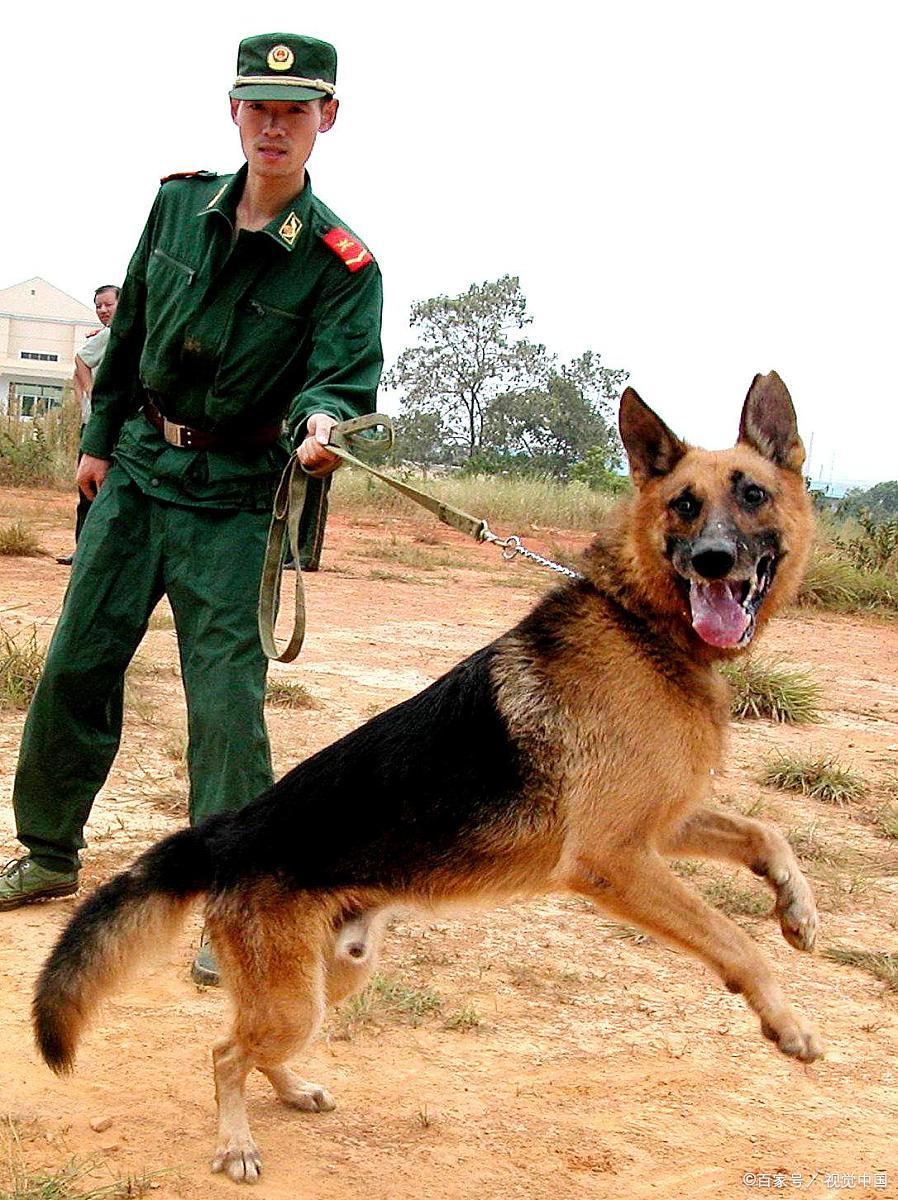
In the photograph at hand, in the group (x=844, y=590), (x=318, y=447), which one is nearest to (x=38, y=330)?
(x=844, y=590)

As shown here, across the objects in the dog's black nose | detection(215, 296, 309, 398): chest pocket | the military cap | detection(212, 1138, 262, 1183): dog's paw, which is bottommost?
detection(212, 1138, 262, 1183): dog's paw

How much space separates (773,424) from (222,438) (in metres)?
1.74

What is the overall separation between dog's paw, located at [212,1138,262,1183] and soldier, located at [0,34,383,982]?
0.90 metres

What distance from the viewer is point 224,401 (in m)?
4.22

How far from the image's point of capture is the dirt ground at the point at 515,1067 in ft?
11.0

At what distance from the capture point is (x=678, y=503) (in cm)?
362

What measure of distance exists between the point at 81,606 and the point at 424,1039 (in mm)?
1796

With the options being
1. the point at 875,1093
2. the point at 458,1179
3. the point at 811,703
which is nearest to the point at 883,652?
the point at 811,703

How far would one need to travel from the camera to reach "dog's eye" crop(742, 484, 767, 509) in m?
3.59

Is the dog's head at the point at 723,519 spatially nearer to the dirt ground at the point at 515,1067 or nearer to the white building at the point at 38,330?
the dirt ground at the point at 515,1067

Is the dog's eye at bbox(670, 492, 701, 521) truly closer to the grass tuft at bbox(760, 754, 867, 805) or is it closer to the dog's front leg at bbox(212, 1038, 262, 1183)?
the dog's front leg at bbox(212, 1038, 262, 1183)

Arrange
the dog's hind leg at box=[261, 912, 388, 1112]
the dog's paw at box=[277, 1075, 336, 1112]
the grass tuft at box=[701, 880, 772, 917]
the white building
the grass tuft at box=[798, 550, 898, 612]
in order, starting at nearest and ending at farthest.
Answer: the dog's hind leg at box=[261, 912, 388, 1112] → the dog's paw at box=[277, 1075, 336, 1112] → the grass tuft at box=[701, 880, 772, 917] → the grass tuft at box=[798, 550, 898, 612] → the white building

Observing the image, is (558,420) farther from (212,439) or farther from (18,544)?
(212,439)

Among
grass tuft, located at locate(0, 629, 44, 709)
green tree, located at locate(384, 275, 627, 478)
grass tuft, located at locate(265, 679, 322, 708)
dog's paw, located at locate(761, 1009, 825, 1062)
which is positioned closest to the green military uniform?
dog's paw, located at locate(761, 1009, 825, 1062)
